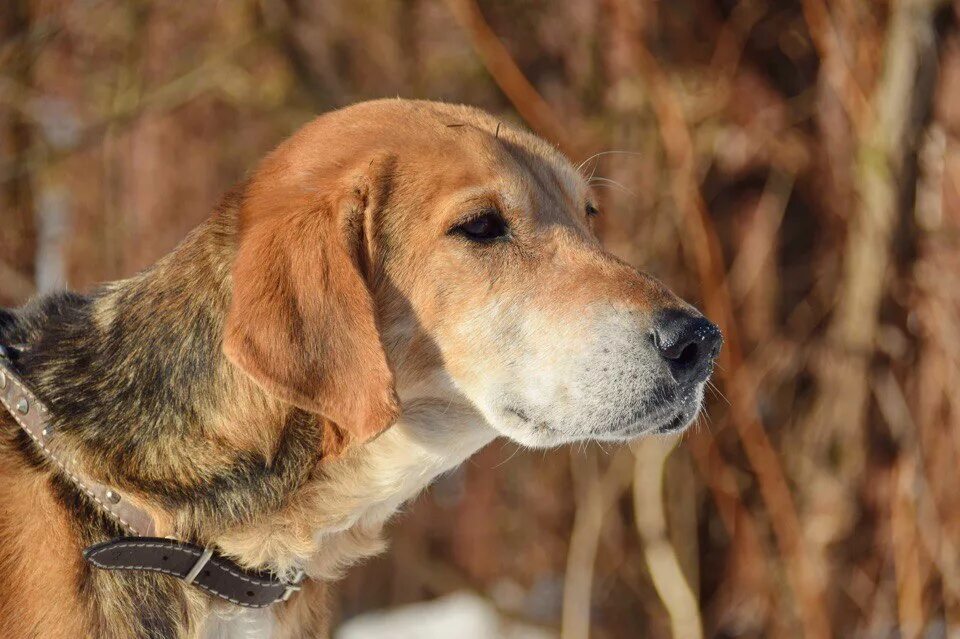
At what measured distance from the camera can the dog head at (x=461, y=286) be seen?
284 centimetres

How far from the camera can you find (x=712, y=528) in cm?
598

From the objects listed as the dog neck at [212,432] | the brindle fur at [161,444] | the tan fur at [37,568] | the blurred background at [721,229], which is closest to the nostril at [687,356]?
the dog neck at [212,432]

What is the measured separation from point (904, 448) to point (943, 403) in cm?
27

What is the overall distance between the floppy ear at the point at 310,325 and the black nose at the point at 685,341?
2.40ft

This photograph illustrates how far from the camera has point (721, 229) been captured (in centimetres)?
590

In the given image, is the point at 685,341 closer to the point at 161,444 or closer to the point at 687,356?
the point at 687,356

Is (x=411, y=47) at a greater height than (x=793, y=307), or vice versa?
(x=411, y=47)

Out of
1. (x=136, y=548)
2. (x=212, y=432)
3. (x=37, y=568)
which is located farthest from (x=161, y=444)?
(x=37, y=568)

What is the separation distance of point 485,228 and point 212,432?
0.92 meters

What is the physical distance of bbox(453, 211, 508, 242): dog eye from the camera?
123 inches

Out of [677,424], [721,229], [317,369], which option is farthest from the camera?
[721,229]

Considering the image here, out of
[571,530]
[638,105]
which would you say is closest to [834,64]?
[638,105]

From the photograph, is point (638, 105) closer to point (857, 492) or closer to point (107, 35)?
point (857, 492)

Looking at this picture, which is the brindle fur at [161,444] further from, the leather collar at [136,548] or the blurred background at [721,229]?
the blurred background at [721,229]
